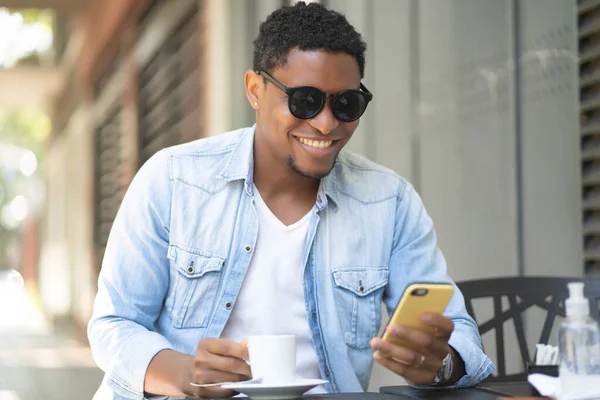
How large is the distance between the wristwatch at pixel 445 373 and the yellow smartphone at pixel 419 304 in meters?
0.22

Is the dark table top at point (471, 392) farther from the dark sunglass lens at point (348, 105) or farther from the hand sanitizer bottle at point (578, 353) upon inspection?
the dark sunglass lens at point (348, 105)

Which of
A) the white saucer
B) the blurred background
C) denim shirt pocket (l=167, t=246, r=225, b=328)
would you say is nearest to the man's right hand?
the white saucer

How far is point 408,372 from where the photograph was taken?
2.26 meters

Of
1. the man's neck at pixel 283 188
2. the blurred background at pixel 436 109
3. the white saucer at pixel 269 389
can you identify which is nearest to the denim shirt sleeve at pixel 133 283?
the man's neck at pixel 283 188

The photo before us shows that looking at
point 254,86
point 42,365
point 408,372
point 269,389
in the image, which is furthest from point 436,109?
point 42,365

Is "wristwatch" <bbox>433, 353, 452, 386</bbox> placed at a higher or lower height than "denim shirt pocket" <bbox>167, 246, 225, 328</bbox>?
lower

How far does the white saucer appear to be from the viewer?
1.97 meters

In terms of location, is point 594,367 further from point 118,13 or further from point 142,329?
point 118,13

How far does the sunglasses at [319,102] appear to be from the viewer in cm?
255

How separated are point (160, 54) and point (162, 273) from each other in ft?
24.4

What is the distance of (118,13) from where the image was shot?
11.1 m

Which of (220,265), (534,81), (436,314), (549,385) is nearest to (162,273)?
(220,265)

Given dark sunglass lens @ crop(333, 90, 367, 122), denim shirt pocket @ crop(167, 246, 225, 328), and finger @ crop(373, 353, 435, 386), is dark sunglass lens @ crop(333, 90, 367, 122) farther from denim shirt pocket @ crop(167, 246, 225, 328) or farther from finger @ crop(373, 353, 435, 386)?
finger @ crop(373, 353, 435, 386)

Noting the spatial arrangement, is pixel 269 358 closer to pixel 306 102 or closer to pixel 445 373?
pixel 445 373
